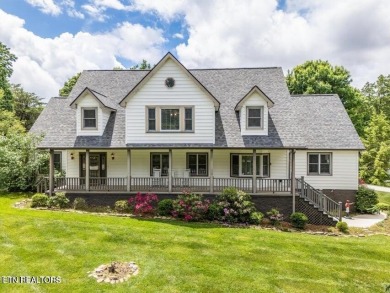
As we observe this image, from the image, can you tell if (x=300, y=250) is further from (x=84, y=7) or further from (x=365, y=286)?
(x=84, y=7)

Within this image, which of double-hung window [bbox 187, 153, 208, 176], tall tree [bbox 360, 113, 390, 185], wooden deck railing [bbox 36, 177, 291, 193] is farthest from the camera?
tall tree [bbox 360, 113, 390, 185]

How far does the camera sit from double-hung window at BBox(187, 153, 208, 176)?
18016 mm

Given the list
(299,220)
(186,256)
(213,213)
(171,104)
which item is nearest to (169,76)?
(171,104)

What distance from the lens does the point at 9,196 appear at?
18000mm

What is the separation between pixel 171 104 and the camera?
1644 centimetres

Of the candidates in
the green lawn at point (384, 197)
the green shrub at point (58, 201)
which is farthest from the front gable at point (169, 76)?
the green lawn at point (384, 197)

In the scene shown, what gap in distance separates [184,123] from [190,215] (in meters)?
5.88

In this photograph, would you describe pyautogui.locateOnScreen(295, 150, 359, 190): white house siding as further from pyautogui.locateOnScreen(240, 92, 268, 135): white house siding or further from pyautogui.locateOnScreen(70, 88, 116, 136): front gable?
pyautogui.locateOnScreen(70, 88, 116, 136): front gable

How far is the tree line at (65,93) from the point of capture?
1905 centimetres

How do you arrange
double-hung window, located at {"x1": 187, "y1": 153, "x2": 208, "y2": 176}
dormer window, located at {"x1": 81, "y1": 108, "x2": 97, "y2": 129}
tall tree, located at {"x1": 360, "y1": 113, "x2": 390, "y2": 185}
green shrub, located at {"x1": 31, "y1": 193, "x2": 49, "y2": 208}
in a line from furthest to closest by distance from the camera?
1. tall tree, located at {"x1": 360, "y1": 113, "x2": 390, "y2": 185}
2. double-hung window, located at {"x1": 187, "y1": 153, "x2": 208, "y2": 176}
3. dormer window, located at {"x1": 81, "y1": 108, "x2": 97, "y2": 129}
4. green shrub, located at {"x1": 31, "y1": 193, "x2": 49, "y2": 208}

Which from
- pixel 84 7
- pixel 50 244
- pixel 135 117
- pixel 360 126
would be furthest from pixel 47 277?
pixel 360 126

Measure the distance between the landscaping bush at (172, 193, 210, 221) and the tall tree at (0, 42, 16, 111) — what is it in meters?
31.7

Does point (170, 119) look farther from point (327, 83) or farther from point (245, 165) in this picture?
point (327, 83)

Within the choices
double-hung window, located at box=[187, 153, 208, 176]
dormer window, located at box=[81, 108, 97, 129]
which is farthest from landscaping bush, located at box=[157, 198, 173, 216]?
dormer window, located at box=[81, 108, 97, 129]
